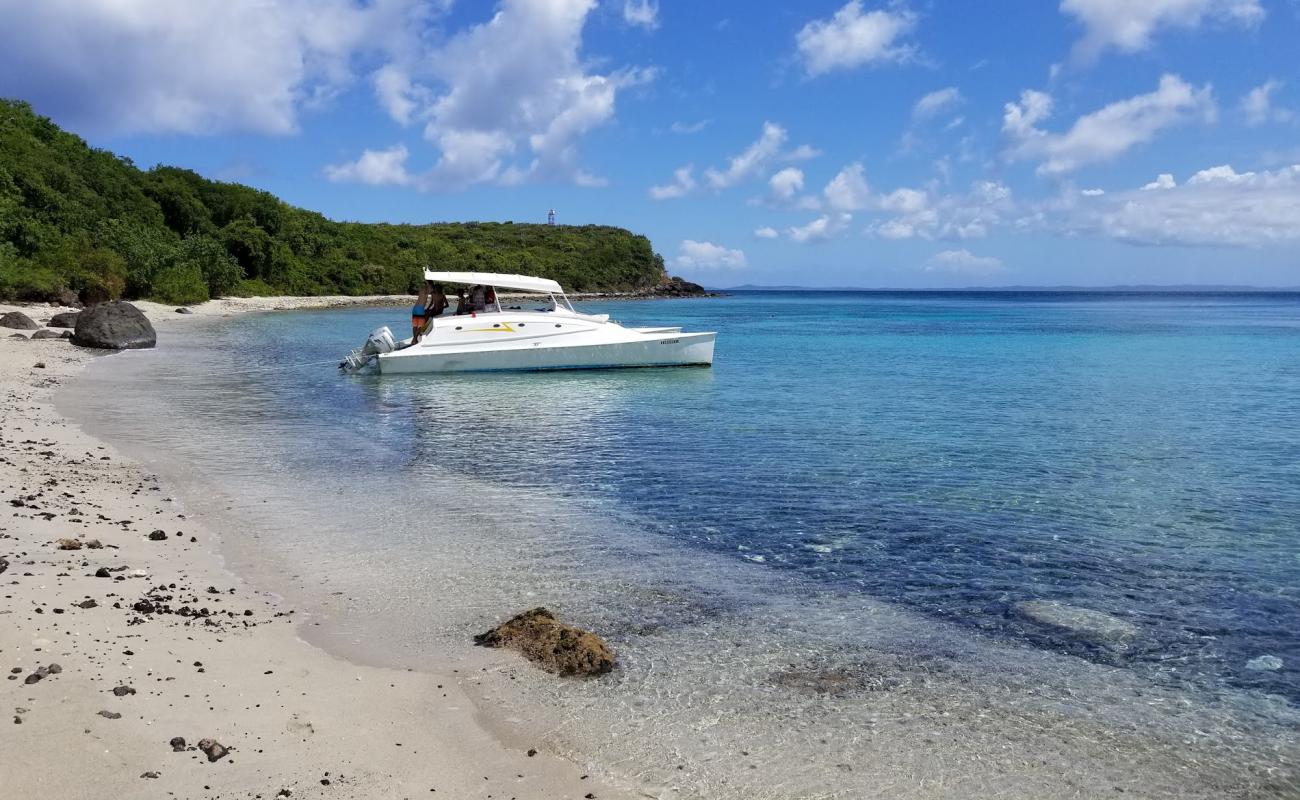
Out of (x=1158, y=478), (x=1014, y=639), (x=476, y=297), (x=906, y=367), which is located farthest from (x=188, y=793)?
(x=906, y=367)

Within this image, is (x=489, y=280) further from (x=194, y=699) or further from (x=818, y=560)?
(x=194, y=699)

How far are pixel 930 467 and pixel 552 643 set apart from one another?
8297mm

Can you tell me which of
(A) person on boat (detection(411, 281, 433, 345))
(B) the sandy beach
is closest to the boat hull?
(A) person on boat (detection(411, 281, 433, 345))

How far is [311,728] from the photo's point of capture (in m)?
5.05

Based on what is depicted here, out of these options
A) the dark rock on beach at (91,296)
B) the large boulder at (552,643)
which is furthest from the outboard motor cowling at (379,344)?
the dark rock on beach at (91,296)

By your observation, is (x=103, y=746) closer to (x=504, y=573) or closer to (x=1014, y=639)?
(x=504, y=573)

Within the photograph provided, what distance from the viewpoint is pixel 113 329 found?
1184 inches

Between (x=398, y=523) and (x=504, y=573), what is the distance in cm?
215

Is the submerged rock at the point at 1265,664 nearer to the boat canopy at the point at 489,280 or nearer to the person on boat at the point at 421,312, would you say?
the boat canopy at the point at 489,280

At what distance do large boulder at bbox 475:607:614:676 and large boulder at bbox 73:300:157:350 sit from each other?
27.7m

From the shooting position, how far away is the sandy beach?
14.8ft

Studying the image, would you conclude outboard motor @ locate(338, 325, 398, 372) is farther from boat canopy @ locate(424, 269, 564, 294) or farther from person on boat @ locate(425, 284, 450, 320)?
boat canopy @ locate(424, 269, 564, 294)

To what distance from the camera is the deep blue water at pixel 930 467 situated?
310 inches

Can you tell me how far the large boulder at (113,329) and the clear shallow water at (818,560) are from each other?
10803 millimetres
